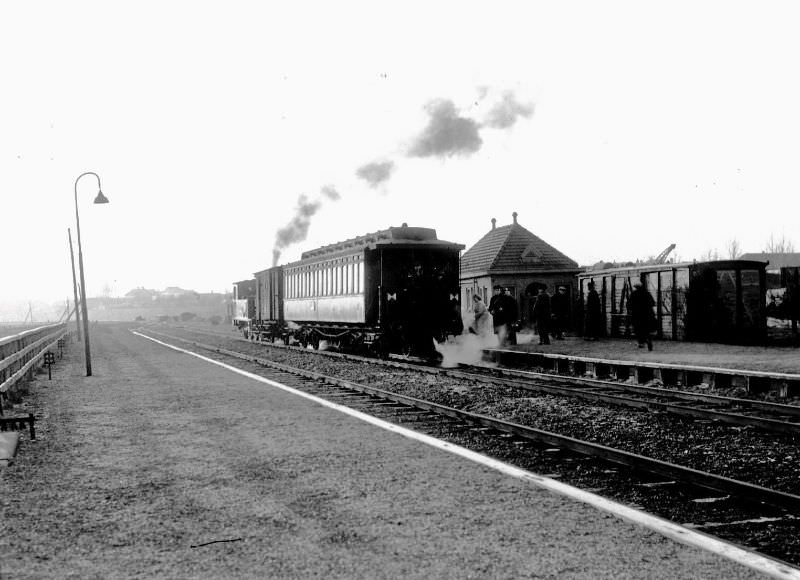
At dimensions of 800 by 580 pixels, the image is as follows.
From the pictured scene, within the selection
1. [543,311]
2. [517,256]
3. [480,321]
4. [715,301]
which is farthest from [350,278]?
[517,256]

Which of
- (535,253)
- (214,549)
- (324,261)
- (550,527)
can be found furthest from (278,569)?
(535,253)

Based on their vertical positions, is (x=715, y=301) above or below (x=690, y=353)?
above

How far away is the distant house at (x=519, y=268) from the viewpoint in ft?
115

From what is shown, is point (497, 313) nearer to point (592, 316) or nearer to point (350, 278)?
point (350, 278)

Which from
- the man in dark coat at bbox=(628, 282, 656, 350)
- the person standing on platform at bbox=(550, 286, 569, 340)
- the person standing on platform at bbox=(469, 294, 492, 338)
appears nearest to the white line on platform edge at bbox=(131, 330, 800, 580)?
the man in dark coat at bbox=(628, 282, 656, 350)

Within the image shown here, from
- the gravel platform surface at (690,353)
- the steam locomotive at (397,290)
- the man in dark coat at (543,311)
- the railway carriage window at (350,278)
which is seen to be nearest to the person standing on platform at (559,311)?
the gravel platform surface at (690,353)

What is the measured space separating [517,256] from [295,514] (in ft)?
104

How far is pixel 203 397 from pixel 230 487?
7075 mm

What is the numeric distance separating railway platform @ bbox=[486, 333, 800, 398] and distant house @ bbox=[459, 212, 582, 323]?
11.4 meters

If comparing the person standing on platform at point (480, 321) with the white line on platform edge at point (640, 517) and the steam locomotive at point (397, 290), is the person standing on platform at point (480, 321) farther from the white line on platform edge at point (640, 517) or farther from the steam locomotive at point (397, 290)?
the white line on platform edge at point (640, 517)

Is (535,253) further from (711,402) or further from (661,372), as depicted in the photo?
(711,402)

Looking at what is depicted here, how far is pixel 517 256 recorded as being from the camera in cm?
3644

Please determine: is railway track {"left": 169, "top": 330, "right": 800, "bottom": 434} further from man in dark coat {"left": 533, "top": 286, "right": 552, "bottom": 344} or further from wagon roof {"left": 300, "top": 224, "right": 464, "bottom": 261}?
man in dark coat {"left": 533, "top": 286, "right": 552, "bottom": 344}

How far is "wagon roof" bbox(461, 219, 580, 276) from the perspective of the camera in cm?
3584
